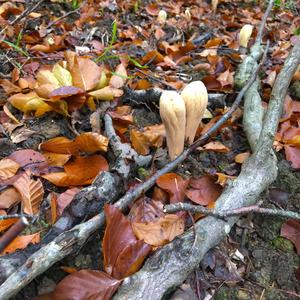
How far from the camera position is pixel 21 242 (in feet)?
4.26

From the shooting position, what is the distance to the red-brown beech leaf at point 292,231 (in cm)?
151

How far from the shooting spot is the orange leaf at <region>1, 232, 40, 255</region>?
127cm

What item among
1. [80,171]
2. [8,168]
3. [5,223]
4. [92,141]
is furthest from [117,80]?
[5,223]

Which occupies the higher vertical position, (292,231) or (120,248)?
(120,248)

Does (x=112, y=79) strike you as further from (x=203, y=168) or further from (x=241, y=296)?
(x=241, y=296)

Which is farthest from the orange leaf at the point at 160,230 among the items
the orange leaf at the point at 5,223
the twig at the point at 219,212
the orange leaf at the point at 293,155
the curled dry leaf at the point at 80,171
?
the orange leaf at the point at 293,155

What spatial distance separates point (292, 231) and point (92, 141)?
0.96 metres

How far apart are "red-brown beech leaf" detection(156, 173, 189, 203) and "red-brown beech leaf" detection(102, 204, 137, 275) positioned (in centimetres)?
31

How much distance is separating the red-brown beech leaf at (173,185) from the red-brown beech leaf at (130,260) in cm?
37

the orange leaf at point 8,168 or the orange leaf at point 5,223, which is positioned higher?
the orange leaf at point 8,168

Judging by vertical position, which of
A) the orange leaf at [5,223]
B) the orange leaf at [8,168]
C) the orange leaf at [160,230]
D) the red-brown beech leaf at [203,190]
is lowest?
the red-brown beech leaf at [203,190]

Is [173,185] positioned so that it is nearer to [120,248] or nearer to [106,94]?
[120,248]

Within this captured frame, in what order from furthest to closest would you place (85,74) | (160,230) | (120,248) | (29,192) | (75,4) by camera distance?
1. (75,4)
2. (85,74)
3. (29,192)
4. (160,230)
5. (120,248)

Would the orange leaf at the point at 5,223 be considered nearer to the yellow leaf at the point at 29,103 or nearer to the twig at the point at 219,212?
the twig at the point at 219,212
